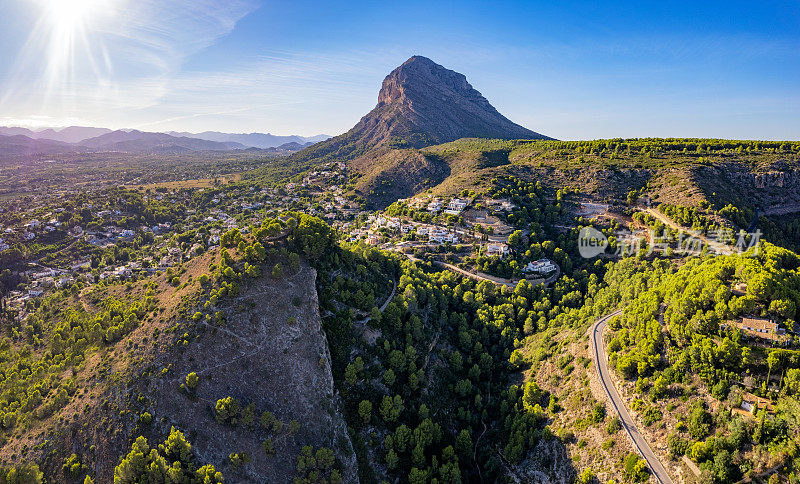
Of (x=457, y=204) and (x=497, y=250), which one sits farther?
(x=457, y=204)

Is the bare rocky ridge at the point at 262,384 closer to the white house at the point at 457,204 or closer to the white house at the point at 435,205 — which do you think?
the white house at the point at 457,204

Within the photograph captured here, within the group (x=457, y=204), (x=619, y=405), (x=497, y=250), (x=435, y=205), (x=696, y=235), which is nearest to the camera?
(x=619, y=405)

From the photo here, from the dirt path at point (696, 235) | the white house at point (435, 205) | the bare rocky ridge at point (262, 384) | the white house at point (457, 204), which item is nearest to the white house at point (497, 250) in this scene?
the white house at point (457, 204)

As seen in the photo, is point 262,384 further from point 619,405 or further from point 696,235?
point 696,235

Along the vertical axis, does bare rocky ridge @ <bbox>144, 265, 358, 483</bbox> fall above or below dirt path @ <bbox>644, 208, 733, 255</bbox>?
below

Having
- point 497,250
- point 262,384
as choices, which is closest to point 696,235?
point 497,250

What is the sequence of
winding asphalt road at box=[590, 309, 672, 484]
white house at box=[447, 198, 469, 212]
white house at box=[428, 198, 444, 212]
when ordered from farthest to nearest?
1. white house at box=[428, 198, 444, 212]
2. white house at box=[447, 198, 469, 212]
3. winding asphalt road at box=[590, 309, 672, 484]

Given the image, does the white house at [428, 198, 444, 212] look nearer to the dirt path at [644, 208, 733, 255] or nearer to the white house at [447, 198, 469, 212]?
the white house at [447, 198, 469, 212]

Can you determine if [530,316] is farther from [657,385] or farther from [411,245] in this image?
[411,245]

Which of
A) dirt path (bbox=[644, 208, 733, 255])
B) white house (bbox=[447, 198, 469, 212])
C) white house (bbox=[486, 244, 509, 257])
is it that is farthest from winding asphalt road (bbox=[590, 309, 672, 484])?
white house (bbox=[447, 198, 469, 212])

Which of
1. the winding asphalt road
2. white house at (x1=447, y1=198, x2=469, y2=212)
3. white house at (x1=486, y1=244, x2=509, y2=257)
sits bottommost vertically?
the winding asphalt road
